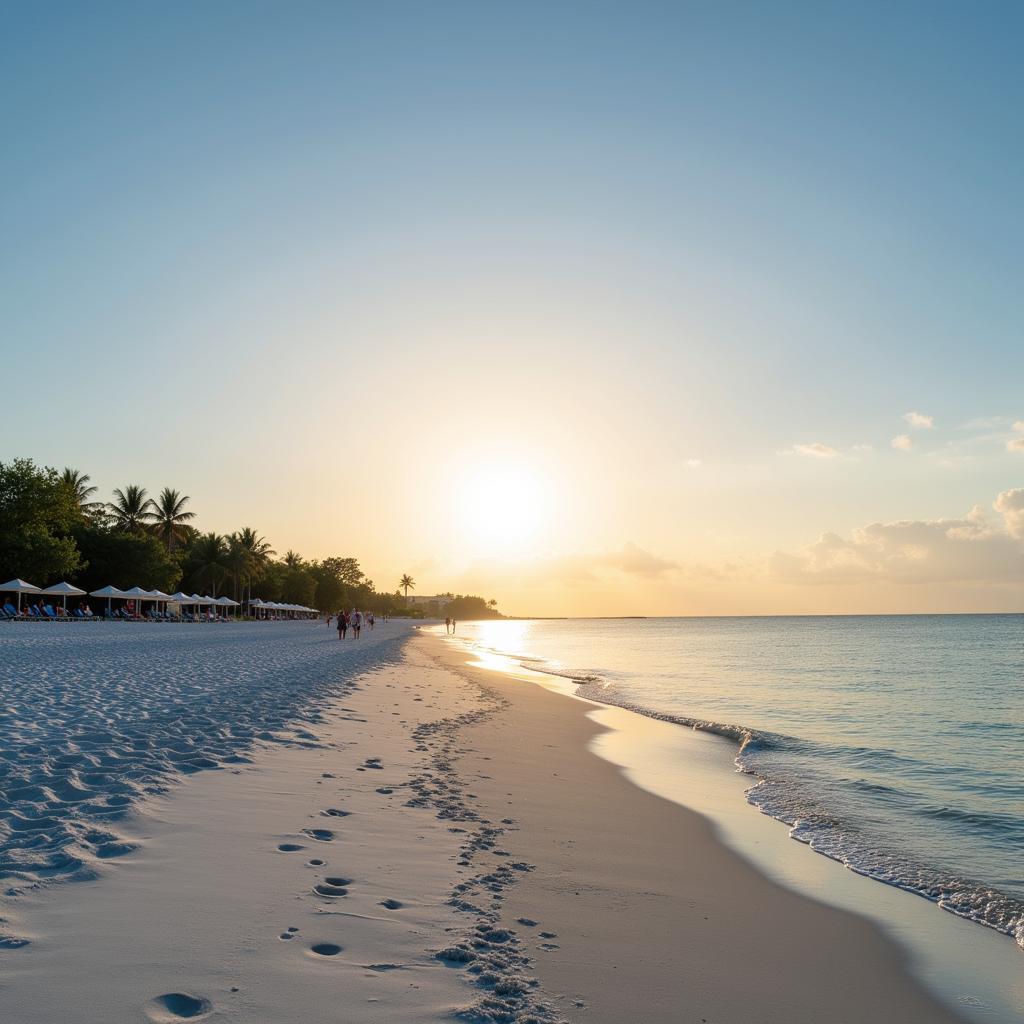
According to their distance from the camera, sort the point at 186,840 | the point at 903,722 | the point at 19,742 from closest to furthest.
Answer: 1. the point at 186,840
2. the point at 19,742
3. the point at 903,722

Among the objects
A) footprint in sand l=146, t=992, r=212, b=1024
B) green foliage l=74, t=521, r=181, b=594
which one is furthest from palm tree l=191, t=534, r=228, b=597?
footprint in sand l=146, t=992, r=212, b=1024

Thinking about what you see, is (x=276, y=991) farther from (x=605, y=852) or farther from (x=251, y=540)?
(x=251, y=540)

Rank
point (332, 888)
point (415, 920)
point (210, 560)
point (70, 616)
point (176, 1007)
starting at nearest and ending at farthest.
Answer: point (176, 1007) → point (415, 920) → point (332, 888) → point (70, 616) → point (210, 560)

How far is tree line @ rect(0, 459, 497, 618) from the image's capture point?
54.0 metres

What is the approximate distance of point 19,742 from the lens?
8297 mm

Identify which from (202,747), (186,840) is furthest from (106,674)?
(186,840)

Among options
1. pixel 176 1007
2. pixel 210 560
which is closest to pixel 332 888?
pixel 176 1007

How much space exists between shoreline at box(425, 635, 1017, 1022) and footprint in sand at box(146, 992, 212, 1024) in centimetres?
161

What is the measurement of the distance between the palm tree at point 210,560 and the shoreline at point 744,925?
94.1 meters

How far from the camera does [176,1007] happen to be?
3.10m

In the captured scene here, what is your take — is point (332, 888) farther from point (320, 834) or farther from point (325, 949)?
point (320, 834)

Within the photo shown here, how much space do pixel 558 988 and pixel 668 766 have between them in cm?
871

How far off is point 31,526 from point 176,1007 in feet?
199

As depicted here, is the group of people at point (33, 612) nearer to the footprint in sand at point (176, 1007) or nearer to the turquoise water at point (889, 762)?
the turquoise water at point (889, 762)
